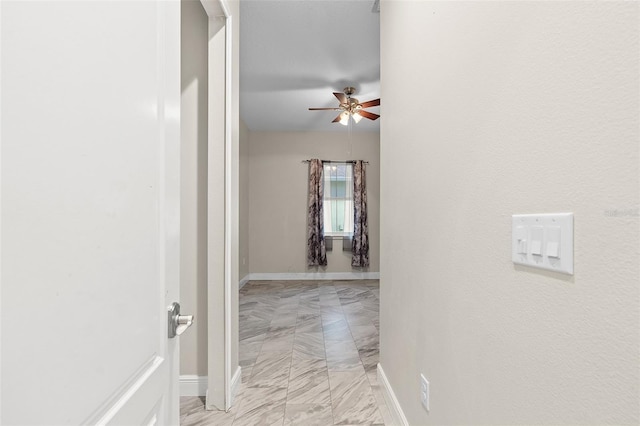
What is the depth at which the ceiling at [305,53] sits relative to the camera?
2.92 meters

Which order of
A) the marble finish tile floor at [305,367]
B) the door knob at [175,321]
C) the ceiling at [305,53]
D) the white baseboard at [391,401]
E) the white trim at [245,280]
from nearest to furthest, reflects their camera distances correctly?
the door knob at [175,321], the white baseboard at [391,401], the marble finish tile floor at [305,367], the ceiling at [305,53], the white trim at [245,280]

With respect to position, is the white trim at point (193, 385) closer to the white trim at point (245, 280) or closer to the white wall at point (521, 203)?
the white wall at point (521, 203)

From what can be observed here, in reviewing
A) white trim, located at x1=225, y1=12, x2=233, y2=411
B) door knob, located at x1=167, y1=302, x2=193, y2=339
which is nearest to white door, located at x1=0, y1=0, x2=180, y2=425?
door knob, located at x1=167, y1=302, x2=193, y2=339

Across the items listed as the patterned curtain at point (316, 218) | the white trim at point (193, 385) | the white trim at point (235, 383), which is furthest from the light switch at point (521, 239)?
the patterned curtain at point (316, 218)

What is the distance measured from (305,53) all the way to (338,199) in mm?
3600

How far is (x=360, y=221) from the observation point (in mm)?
6754

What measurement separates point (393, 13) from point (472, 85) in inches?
44.1

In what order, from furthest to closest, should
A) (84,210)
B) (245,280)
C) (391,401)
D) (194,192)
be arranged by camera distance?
(245,280) < (194,192) < (391,401) < (84,210)

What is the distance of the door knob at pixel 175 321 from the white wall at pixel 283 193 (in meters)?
5.88

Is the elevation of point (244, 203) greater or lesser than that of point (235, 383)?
greater

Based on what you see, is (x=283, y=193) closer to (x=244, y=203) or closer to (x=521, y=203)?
(x=244, y=203)

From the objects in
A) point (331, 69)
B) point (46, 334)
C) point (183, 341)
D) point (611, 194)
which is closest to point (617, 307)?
point (611, 194)

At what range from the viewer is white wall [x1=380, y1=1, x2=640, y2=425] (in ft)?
1.96

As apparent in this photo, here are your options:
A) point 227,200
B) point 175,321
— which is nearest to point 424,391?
point 175,321
